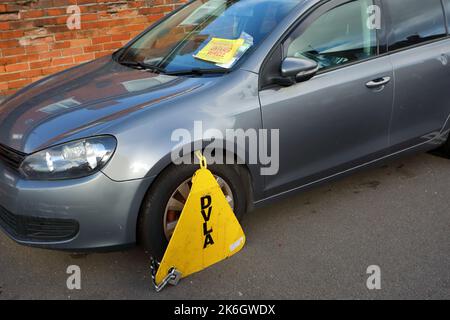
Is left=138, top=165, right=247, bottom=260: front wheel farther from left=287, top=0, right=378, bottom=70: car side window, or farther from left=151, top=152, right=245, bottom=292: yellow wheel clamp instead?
left=287, top=0, right=378, bottom=70: car side window

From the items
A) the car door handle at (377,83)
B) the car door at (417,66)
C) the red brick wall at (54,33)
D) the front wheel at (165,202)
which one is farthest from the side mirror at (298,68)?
the red brick wall at (54,33)

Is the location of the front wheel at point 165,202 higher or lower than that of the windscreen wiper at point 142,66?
lower

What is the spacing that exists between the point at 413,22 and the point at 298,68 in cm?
123

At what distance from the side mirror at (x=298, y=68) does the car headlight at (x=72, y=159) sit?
1085 mm

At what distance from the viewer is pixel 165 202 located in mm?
2648

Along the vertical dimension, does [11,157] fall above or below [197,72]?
below

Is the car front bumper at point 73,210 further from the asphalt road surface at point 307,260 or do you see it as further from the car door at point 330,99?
the car door at point 330,99

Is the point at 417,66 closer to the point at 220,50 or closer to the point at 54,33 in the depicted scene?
the point at 220,50

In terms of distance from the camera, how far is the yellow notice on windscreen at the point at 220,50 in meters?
3.03

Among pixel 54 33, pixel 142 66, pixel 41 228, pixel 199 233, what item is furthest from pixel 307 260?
pixel 54 33

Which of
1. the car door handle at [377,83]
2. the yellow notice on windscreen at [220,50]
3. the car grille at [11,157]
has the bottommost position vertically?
the car grille at [11,157]

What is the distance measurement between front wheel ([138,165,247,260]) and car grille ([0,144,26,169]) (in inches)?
27.3

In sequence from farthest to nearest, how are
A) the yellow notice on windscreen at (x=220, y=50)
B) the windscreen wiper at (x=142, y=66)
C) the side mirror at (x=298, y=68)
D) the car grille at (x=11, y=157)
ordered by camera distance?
1. the windscreen wiper at (x=142, y=66)
2. the yellow notice on windscreen at (x=220, y=50)
3. the side mirror at (x=298, y=68)
4. the car grille at (x=11, y=157)

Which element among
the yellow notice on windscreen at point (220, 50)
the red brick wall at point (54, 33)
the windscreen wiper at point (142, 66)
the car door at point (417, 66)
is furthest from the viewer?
the red brick wall at point (54, 33)
